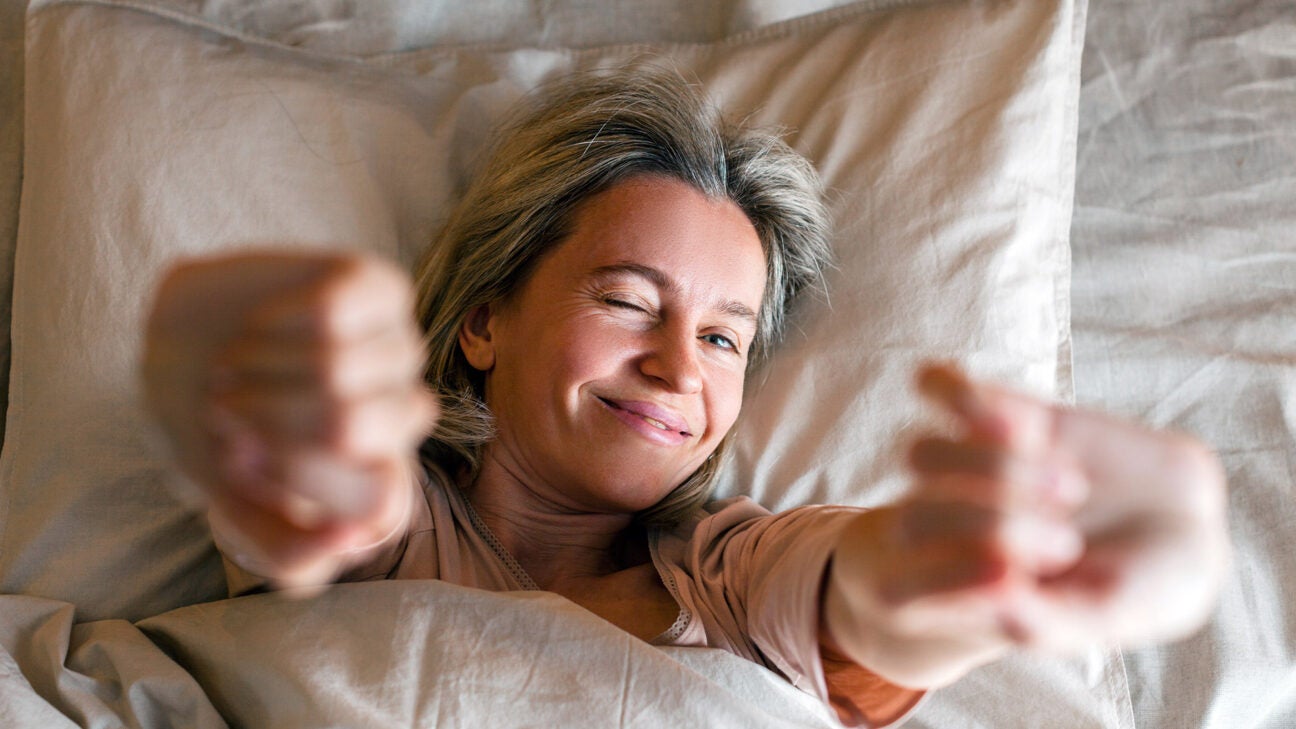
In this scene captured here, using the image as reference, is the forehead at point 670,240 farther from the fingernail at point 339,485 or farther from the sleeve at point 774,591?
the fingernail at point 339,485

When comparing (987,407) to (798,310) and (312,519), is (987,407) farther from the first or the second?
(798,310)

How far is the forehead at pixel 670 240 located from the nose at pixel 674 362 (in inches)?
2.1

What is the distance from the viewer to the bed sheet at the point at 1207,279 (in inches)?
45.4

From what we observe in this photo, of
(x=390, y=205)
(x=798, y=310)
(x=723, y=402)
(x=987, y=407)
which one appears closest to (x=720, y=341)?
(x=723, y=402)

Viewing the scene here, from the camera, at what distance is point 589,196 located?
45.6 inches

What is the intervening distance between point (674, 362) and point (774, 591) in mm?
265

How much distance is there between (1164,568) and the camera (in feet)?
1.72

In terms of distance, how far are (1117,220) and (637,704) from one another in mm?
968

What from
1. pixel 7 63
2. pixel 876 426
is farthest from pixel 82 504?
pixel 876 426

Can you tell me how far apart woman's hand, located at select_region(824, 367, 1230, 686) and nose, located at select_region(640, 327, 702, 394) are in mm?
446

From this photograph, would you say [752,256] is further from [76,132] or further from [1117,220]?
[76,132]

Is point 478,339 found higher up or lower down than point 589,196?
lower down

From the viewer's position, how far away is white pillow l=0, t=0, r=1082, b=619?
1118 millimetres

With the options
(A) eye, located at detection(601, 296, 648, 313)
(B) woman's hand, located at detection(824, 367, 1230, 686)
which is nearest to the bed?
(A) eye, located at detection(601, 296, 648, 313)
